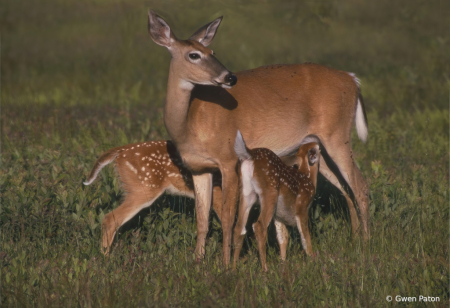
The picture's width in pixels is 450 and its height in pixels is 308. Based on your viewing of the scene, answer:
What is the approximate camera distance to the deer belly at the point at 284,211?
468cm

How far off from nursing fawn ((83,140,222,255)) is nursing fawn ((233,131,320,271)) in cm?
76

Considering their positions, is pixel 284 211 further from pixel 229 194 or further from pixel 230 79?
pixel 230 79

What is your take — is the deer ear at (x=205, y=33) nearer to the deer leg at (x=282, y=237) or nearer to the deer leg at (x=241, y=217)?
the deer leg at (x=241, y=217)

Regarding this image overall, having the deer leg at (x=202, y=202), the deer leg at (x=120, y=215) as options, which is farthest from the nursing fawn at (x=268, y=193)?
the deer leg at (x=120, y=215)

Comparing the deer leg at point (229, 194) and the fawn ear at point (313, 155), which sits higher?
the fawn ear at point (313, 155)

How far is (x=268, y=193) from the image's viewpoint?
4555mm

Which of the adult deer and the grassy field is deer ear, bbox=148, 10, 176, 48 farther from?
the grassy field

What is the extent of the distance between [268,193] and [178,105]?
3.36ft

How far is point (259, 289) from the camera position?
3.84 meters

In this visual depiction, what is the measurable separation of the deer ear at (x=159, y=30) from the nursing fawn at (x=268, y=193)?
3.60 ft

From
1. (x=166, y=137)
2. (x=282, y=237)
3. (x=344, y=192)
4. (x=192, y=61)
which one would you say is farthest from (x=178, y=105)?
(x=166, y=137)

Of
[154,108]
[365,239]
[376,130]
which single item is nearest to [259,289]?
[365,239]
